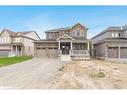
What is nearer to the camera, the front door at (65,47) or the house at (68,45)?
the house at (68,45)

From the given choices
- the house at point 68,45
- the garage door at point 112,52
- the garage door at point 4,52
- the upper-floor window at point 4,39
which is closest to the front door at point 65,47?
the house at point 68,45

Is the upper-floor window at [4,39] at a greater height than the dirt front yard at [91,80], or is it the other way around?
the upper-floor window at [4,39]

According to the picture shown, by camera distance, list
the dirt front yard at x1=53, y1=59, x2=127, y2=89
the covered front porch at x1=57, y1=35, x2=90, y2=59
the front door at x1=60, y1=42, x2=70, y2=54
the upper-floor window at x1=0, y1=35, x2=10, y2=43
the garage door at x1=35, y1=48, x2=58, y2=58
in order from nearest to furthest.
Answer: the dirt front yard at x1=53, y1=59, x2=127, y2=89, the covered front porch at x1=57, y1=35, x2=90, y2=59, the garage door at x1=35, y1=48, x2=58, y2=58, the front door at x1=60, y1=42, x2=70, y2=54, the upper-floor window at x1=0, y1=35, x2=10, y2=43

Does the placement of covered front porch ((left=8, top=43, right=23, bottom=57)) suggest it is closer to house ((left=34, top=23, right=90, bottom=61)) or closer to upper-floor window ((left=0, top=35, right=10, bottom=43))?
upper-floor window ((left=0, top=35, right=10, bottom=43))

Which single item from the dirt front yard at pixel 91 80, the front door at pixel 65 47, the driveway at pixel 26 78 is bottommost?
the dirt front yard at pixel 91 80

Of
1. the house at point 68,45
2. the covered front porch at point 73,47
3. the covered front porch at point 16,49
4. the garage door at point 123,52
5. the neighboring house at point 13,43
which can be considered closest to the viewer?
the garage door at point 123,52

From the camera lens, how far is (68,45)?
3003 cm

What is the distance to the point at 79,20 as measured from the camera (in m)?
31.2

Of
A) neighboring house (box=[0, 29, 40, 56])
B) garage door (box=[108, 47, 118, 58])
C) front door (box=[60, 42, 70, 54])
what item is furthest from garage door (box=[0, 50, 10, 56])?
garage door (box=[108, 47, 118, 58])

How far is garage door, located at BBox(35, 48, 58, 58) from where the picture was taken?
29453 millimetres

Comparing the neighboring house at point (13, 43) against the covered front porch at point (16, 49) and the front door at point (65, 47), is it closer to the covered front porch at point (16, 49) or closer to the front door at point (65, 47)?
the covered front porch at point (16, 49)

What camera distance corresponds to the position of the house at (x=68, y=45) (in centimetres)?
2744
